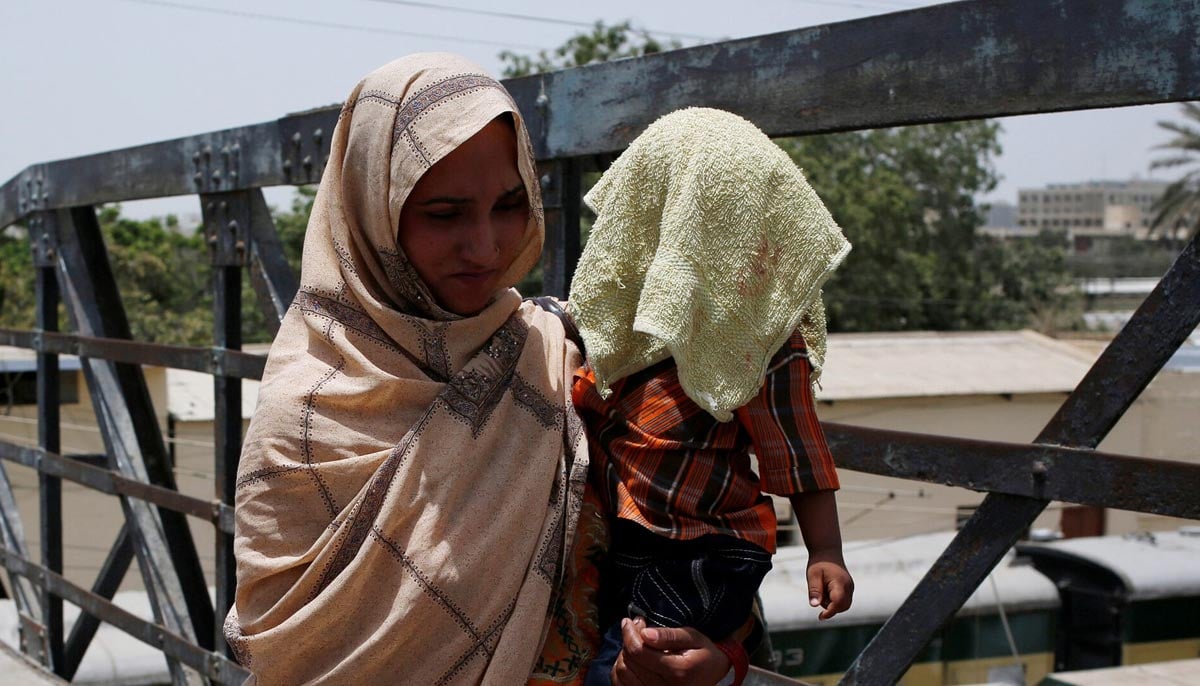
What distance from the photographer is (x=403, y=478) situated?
1428 millimetres

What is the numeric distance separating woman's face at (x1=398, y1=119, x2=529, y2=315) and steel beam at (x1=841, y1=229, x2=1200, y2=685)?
77cm

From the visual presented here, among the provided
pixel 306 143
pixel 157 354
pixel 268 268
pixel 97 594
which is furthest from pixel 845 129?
pixel 97 594

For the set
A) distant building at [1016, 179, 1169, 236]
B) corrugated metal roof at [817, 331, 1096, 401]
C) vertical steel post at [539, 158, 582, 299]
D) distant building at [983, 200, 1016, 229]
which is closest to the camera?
vertical steel post at [539, 158, 582, 299]

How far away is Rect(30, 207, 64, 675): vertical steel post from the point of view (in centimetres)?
427

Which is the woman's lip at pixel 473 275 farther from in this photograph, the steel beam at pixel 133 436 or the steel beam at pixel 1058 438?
the steel beam at pixel 133 436

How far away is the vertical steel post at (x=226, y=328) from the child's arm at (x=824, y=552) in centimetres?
197

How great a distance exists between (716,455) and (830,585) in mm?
191

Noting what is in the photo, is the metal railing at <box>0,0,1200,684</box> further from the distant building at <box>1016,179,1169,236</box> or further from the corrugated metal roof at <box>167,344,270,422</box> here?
the distant building at <box>1016,179,1169,236</box>

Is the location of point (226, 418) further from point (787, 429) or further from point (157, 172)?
point (787, 429)

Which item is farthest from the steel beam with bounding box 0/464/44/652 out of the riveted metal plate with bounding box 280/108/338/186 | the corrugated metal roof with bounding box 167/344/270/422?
the corrugated metal roof with bounding box 167/344/270/422

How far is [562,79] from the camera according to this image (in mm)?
2275

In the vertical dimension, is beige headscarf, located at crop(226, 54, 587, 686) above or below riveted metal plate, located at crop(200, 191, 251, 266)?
below

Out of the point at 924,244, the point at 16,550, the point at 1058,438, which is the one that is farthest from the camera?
the point at 924,244

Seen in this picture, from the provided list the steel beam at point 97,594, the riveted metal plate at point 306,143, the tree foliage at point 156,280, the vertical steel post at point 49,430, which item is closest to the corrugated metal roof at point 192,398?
the tree foliage at point 156,280
